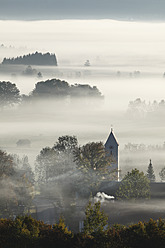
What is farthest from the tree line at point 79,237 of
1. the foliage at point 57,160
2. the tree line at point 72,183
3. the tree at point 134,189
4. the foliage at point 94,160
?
the foliage at point 57,160

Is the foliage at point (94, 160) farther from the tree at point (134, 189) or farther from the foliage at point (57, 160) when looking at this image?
the foliage at point (57, 160)

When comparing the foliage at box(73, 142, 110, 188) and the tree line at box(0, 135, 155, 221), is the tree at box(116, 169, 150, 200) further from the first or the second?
the foliage at box(73, 142, 110, 188)

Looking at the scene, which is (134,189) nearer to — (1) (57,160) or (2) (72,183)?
(2) (72,183)

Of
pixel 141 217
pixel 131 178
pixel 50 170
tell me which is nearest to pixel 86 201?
pixel 131 178

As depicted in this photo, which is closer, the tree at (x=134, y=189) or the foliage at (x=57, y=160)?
the tree at (x=134, y=189)

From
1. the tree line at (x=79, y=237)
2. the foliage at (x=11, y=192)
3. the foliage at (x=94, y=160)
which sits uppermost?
the foliage at (x=94, y=160)

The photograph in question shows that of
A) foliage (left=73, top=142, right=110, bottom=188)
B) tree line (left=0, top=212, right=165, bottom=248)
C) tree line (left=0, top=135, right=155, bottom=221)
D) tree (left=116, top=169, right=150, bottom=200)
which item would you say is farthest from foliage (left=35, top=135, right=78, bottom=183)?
tree line (left=0, top=212, right=165, bottom=248)

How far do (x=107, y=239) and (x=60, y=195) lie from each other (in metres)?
59.4

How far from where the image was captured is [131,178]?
150625 millimetres

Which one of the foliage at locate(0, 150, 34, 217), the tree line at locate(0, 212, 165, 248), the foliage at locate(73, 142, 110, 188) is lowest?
the tree line at locate(0, 212, 165, 248)

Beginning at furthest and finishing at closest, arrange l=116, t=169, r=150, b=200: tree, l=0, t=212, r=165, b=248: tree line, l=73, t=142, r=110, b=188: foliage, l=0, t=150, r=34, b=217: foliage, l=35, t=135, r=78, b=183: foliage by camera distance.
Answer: l=35, t=135, r=78, b=183: foliage < l=73, t=142, r=110, b=188: foliage < l=116, t=169, r=150, b=200: tree < l=0, t=150, r=34, b=217: foliage < l=0, t=212, r=165, b=248: tree line

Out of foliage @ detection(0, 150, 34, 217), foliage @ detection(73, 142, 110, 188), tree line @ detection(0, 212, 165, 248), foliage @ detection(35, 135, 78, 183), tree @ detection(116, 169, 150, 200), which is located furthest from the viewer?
foliage @ detection(35, 135, 78, 183)

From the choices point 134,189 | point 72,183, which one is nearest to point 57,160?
point 72,183

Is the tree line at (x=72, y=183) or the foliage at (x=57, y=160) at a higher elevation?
the foliage at (x=57, y=160)
